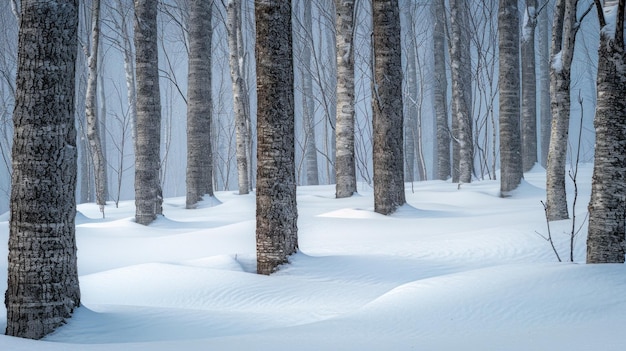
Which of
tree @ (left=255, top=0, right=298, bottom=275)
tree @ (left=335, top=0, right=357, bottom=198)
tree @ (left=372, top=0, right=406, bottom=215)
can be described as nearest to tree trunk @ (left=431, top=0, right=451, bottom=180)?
tree @ (left=335, top=0, right=357, bottom=198)

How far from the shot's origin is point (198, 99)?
1223 cm

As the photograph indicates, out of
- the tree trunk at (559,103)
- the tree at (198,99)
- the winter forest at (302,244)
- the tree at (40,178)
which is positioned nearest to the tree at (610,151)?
the winter forest at (302,244)

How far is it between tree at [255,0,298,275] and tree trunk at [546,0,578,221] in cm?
333

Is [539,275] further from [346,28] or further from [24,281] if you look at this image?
[346,28]

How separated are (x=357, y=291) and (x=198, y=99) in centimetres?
828

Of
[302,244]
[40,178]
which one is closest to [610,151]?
[302,244]

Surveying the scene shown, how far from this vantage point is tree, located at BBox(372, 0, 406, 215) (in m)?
8.21

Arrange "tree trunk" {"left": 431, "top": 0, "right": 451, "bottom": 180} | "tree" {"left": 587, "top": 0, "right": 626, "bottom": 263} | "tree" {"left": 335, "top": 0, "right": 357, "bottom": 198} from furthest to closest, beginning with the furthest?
"tree trunk" {"left": 431, "top": 0, "right": 451, "bottom": 180}, "tree" {"left": 335, "top": 0, "right": 357, "bottom": 198}, "tree" {"left": 587, "top": 0, "right": 626, "bottom": 263}

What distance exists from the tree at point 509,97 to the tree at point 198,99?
5921 mm

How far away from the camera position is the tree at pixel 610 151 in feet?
14.1

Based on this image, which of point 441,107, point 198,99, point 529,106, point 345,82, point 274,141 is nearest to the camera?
point 274,141

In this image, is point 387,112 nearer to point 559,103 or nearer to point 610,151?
point 559,103

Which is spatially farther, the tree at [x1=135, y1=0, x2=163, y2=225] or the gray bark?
the gray bark

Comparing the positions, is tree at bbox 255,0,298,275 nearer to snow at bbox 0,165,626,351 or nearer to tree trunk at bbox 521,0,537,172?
snow at bbox 0,165,626,351
